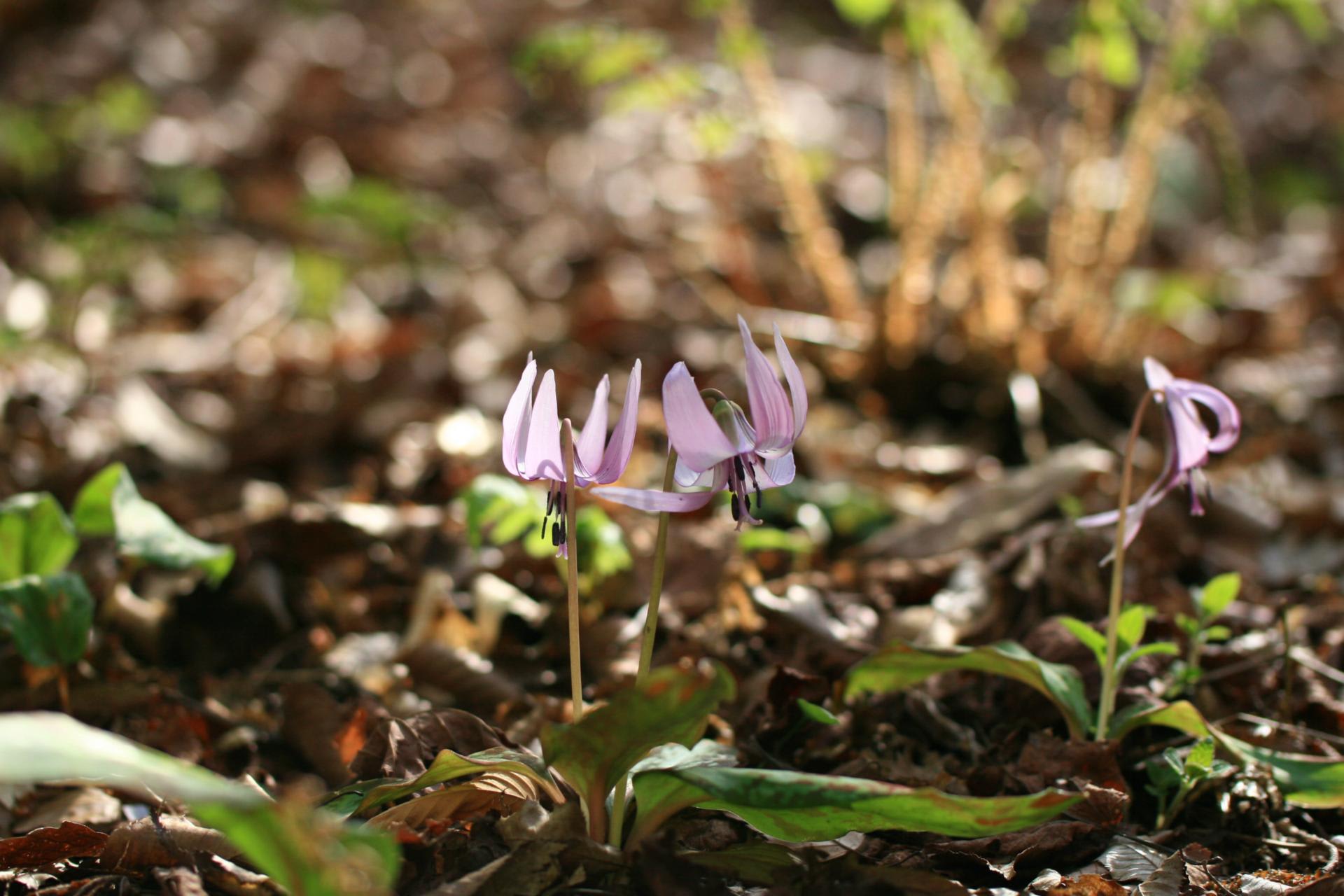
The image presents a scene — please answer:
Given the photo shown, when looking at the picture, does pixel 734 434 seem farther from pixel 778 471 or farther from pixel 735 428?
pixel 778 471

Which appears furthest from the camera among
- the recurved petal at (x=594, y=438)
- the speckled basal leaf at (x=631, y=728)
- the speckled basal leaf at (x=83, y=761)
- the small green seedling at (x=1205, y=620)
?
the small green seedling at (x=1205, y=620)

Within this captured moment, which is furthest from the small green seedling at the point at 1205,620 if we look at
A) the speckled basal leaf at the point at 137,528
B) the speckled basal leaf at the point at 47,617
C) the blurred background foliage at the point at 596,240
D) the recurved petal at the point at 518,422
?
the speckled basal leaf at the point at 47,617

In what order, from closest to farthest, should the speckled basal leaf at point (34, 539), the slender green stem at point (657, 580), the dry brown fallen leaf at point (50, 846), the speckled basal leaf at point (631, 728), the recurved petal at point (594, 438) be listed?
the speckled basal leaf at point (631, 728) → the recurved petal at point (594, 438) → the slender green stem at point (657, 580) → the dry brown fallen leaf at point (50, 846) → the speckled basal leaf at point (34, 539)

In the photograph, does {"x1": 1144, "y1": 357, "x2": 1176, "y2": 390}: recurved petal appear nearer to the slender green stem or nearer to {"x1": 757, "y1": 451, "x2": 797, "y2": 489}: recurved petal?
{"x1": 757, "y1": 451, "x2": 797, "y2": 489}: recurved petal

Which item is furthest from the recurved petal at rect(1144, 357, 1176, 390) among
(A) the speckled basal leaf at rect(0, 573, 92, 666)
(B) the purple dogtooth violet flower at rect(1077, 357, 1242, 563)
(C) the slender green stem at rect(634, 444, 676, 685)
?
(A) the speckled basal leaf at rect(0, 573, 92, 666)

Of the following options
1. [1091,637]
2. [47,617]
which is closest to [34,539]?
[47,617]

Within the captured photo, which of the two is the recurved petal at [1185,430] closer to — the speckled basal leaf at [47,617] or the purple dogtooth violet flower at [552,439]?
the purple dogtooth violet flower at [552,439]

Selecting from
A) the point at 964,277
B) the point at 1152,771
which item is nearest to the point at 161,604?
the point at 1152,771
